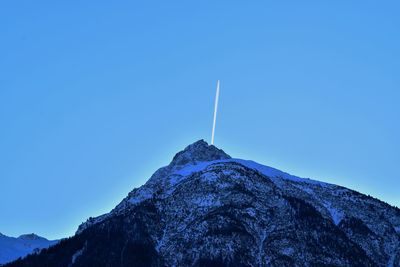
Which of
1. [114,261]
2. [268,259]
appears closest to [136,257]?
[114,261]

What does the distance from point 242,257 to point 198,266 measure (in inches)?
478

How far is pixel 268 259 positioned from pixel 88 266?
1896 inches

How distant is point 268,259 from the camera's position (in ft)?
641

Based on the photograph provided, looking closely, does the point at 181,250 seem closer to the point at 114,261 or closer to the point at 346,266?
the point at 114,261

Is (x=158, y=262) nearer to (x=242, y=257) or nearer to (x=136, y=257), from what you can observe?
(x=136, y=257)

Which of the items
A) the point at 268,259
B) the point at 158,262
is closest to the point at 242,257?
the point at 268,259

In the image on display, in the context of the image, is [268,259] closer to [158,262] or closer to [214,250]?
[214,250]

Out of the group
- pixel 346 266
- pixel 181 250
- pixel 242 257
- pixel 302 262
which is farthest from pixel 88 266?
pixel 346 266

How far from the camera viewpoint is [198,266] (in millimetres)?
191125

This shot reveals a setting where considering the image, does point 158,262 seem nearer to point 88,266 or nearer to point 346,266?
point 88,266

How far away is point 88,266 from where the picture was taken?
19638cm

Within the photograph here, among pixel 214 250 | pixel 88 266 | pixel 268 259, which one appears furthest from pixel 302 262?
pixel 88 266

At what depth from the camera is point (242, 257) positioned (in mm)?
194000

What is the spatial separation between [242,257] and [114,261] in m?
34.1
